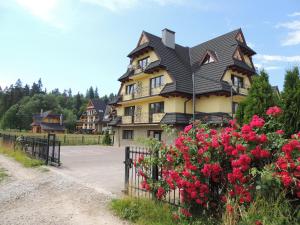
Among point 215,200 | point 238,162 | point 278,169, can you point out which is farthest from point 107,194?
point 278,169

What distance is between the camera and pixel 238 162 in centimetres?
446

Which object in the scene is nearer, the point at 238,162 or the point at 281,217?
the point at 281,217

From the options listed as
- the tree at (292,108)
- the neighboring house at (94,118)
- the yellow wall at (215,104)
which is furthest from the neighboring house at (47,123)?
the tree at (292,108)

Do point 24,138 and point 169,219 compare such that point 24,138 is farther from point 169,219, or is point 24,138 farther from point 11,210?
point 169,219

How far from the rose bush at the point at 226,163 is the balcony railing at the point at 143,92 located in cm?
2070

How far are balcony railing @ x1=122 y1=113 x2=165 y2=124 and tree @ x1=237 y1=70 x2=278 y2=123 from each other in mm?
12535

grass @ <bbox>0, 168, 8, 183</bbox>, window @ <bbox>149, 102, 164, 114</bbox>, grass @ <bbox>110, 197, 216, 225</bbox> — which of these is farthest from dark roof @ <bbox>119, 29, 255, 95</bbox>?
grass @ <bbox>110, 197, 216, 225</bbox>

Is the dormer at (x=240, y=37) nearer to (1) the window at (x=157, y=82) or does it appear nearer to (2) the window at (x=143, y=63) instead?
(1) the window at (x=157, y=82)

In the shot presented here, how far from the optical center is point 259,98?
1328 centimetres

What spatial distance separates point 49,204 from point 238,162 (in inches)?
192

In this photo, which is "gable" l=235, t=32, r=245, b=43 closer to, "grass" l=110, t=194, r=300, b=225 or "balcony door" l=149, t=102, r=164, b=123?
"balcony door" l=149, t=102, r=164, b=123

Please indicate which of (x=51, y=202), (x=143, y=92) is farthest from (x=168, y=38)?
(x=51, y=202)

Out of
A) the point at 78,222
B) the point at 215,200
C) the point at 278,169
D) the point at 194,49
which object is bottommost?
the point at 78,222

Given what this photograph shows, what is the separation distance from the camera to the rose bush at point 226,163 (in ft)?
14.2
